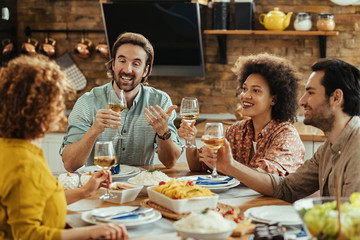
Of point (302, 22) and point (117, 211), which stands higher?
point (302, 22)

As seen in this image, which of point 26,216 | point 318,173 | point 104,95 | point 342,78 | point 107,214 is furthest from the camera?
point 104,95

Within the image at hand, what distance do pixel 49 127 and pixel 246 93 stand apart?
144 centimetres

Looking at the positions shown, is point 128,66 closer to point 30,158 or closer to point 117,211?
point 117,211

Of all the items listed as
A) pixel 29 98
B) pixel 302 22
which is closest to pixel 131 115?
pixel 29 98

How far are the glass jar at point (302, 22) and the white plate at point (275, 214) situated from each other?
9.35 feet

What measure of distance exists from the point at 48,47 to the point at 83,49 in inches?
14.2

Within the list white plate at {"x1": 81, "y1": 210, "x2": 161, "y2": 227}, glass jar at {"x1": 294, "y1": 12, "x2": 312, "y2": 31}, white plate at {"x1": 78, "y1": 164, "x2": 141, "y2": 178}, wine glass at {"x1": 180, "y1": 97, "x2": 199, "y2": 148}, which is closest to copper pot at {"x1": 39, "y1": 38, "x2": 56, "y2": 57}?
glass jar at {"x1": 294, "y1": 12, "x2": 312, "y2": 31}

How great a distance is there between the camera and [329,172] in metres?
2.11

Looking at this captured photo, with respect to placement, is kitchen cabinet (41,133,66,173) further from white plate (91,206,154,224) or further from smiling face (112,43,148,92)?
white plate (91,206,154,224)

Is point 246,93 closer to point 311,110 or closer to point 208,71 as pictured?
point 311,110

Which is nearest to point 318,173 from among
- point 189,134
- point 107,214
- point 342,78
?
point 342,78

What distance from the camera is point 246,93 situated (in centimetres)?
279

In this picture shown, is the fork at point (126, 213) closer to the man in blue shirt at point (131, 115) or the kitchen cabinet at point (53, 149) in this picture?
the man in blue shirt at point (131, 115)

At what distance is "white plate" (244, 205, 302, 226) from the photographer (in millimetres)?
1729
